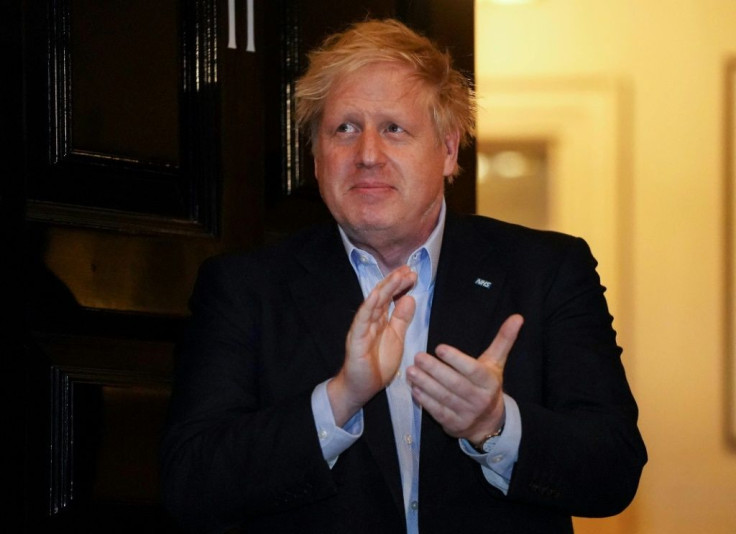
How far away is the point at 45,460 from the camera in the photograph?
81.2 inches

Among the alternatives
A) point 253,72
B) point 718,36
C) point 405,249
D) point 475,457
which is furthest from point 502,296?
point 718,36

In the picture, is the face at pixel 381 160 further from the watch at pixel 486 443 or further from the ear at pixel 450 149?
the watch at pixel 486 443

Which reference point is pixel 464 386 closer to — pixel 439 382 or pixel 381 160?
pixel 439 382

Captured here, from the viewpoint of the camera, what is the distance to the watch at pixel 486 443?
174cm

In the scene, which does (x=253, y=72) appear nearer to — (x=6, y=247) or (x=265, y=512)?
(x=6, y=247)

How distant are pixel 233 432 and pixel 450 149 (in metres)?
0.69

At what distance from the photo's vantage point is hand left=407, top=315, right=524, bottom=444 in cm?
161

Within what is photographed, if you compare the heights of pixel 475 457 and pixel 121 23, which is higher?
pixel 121 23

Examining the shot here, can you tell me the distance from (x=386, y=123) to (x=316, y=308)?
13.4 inches

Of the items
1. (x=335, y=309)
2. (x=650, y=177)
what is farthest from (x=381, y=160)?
(x=650, y=177)

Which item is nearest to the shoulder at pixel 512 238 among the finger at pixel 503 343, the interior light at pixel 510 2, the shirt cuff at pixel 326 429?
the finger at pixel 503 343

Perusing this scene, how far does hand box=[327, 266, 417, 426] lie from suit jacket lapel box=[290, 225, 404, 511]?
0.15 m

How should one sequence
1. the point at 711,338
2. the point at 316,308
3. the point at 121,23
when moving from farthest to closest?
the point at 711,338
the point at 121,23
the point at 316,308

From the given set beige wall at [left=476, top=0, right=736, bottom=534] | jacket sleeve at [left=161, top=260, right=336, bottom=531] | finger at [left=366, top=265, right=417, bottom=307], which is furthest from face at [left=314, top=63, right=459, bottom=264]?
beige wall at [left=476, top=0, right=736, bottom=534]
